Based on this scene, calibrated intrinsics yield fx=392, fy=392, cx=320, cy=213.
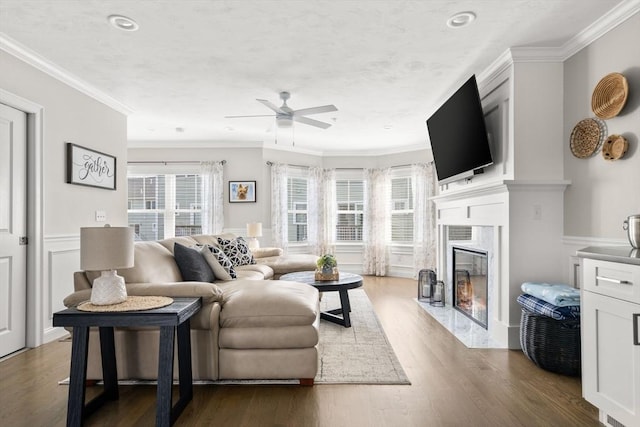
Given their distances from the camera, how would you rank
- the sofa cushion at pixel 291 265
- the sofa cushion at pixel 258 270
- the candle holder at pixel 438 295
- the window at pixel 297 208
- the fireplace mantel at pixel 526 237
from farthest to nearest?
the window at pixel 297 208, the sofa cushion at pixel 291 265, the candle holder at pixel 438 295, the sofa cushion at pixel 258 270, the fireplace mantel at pixel 526 237

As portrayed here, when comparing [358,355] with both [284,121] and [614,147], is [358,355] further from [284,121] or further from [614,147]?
[284,121]

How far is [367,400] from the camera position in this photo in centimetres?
232

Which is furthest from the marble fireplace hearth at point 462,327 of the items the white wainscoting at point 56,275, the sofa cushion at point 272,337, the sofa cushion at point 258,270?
the white wainscoting at point 56,275

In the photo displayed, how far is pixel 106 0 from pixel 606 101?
11.3ft

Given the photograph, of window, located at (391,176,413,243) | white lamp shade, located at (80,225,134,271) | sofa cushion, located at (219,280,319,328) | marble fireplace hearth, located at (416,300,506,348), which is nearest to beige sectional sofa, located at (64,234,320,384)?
sofa cushion, located at (219,280,319,328)

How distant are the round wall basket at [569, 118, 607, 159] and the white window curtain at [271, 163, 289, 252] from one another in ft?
16.1

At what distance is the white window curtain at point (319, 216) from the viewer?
25.0 feet

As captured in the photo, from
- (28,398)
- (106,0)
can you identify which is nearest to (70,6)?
(106,0)

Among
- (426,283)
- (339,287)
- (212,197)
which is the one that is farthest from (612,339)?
(212,197)

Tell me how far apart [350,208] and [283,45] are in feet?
16.3

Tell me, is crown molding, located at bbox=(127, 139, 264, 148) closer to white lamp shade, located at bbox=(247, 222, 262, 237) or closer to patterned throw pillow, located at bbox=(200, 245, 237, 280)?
white lamp shade, located at bbox=(247, 222, 262, 237)

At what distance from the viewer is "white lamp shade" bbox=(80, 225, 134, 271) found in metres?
2.03

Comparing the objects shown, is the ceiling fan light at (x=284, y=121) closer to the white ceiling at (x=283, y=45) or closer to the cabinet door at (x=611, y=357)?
the white ceiling at (x=283, y=45)

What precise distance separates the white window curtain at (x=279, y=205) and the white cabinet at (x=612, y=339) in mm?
5493
